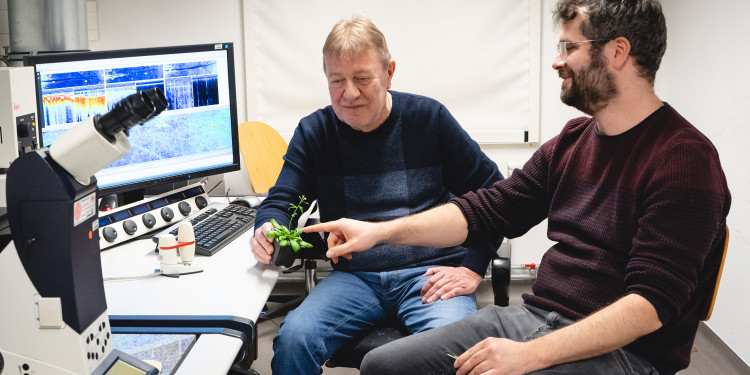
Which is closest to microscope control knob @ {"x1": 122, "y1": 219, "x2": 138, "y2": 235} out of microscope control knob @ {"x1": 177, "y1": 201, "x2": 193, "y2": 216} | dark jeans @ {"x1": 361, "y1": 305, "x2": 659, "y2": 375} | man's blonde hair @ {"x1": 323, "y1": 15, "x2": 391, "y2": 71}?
microscope control knob @ {"x1": 177, "y1": 201, "x2": 193, "y2": 216}

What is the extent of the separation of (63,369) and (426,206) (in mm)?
1327

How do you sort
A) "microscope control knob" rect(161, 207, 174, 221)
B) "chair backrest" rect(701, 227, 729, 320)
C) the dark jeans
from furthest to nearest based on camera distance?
"microscope control knob" rect(161, 207, 174, 221) < the dark jeans < "chair backrest" rect(701, 227, 729, 320)

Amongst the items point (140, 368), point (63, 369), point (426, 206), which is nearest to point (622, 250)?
point (426, 206)

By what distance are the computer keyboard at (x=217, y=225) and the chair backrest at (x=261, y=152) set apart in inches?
32.1

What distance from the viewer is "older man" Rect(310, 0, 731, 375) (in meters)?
1.47

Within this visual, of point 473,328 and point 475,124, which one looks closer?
point 473,328

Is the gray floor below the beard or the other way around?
below

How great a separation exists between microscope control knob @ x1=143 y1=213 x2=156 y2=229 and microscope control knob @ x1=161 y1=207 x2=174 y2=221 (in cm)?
5

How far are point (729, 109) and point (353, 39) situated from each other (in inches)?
70.1

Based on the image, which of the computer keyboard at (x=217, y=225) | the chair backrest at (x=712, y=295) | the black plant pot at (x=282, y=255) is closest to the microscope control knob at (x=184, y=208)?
the computer keyboard at (x=217, y=225)

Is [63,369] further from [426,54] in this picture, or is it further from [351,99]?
[426,54]

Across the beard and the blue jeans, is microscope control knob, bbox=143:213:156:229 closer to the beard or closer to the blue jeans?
the blue jeans

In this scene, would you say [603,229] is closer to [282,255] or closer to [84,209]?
[282,255]

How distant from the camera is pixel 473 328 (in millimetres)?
1726
